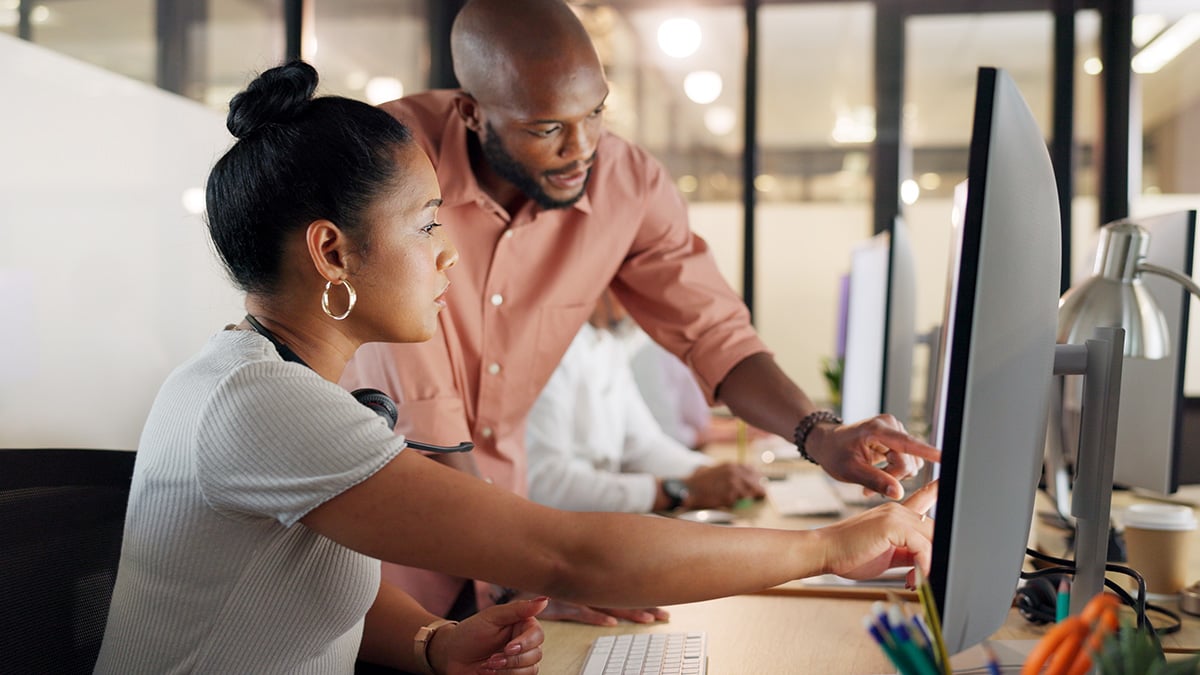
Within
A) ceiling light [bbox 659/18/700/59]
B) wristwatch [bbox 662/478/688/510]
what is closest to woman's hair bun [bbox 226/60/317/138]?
wristwatch [bbox 662/478/688/510]

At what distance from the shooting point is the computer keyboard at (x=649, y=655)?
1115mm

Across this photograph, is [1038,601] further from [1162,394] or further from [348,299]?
[348,299]

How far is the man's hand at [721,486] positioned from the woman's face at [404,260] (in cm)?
134

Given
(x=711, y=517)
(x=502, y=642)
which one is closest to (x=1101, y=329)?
(x=502, y=642)

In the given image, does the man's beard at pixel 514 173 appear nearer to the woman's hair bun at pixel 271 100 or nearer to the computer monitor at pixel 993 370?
the woman's hair bun at pixel 271 100

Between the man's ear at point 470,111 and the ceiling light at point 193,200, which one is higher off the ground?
the man's ear at point 470,111

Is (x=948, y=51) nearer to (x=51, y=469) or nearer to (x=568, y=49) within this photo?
(x=568, y=49)

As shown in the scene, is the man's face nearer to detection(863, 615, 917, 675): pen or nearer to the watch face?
the watch face

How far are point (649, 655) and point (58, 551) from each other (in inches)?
25.6

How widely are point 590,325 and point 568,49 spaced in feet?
4.32

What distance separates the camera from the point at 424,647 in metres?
1.16

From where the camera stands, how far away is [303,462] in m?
0.86

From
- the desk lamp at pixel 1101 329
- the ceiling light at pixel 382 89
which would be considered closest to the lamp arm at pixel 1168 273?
the desk lamp at pixel 1101 329

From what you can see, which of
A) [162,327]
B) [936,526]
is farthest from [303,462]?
[162,327]
